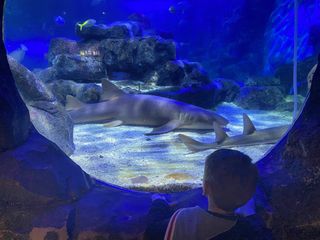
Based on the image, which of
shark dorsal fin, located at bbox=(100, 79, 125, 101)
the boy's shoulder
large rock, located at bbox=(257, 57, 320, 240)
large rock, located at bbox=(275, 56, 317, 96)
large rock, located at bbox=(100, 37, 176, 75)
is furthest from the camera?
large rock, located at bbox=(275, 56, 317, 96)

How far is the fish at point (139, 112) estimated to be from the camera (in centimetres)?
718

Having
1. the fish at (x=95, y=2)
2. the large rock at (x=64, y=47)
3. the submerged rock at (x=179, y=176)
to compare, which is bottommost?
the submerged rock at (x=179, y=176)

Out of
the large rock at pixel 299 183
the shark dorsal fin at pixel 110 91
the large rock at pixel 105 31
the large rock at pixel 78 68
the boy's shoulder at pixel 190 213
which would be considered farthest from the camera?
the large rock at pixel 105 31

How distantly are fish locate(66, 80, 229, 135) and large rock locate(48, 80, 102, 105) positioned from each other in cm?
69

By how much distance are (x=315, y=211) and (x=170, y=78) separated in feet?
24.2

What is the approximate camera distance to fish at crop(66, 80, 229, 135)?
718cm

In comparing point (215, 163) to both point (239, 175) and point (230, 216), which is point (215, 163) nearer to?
point (239, 175)

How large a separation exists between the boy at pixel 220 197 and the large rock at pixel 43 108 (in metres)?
3.39

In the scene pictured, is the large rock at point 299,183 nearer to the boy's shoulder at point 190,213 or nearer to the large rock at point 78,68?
the boy's shoulder at point 190,213

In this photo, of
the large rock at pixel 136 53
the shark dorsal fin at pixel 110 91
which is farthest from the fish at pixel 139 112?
the large rock at pixel 136 53

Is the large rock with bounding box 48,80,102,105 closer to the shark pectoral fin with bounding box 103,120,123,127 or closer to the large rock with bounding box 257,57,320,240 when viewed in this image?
the shark pectoral fin with bounding box 103,120,123,127

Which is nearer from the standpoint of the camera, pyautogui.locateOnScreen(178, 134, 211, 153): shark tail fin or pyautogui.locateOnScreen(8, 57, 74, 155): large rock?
pyautogui.locateOnScreen(8, 57, 74, 155): large rock

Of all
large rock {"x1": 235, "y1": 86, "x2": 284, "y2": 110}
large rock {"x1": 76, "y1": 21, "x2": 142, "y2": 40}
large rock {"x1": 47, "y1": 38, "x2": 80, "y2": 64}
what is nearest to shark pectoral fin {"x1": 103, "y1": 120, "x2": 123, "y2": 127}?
large rock {"x1": 76, "y1": 21, "x2": 142, "y2": 40}

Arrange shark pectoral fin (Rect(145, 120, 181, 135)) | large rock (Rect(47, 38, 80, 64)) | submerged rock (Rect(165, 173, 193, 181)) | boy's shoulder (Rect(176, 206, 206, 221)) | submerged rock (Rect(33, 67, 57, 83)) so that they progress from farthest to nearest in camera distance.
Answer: large rock (Rect(47, 38, 80, 64))
submerged rock (Rect(33, 67, 57, 83))
shark pectoral fin (Rect(145, 120, 181, 135))
submerged rock (Rect(165, 173, 193, 181))
boy's shoulder (Rect(176, 206, 206, 221))
